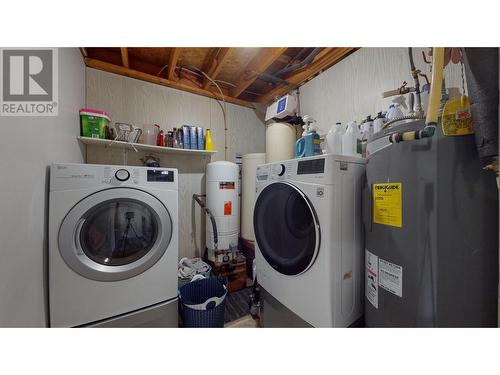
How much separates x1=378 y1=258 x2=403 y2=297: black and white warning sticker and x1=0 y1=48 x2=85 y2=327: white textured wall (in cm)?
128

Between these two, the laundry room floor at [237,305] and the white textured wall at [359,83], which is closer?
the white textured wall at [359,83]

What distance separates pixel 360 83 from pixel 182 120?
1541 mm

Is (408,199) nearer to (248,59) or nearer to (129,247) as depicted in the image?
(129,247)

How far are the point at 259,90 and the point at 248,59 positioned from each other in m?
0.49

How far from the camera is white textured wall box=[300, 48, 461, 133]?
1.08 metres

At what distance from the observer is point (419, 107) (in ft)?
2.28

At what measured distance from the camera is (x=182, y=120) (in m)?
1.80

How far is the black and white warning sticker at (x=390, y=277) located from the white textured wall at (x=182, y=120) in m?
1.54

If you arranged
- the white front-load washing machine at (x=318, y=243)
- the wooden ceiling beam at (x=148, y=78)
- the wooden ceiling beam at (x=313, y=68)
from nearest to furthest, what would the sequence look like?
the white front-load washing machine at (x=318, y=243), the wooden ceiling beam at (x=313, y=68), the wooden ceiling beam at (x=148, y=78)

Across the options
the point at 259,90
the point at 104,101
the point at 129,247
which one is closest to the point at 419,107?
the point at 129,247

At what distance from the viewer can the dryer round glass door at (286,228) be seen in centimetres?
80

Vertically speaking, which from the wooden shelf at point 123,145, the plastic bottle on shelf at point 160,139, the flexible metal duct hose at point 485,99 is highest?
the plastic bottle on shelf at point 160,139

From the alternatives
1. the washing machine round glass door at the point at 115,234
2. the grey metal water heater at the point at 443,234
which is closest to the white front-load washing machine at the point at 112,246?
the washing machine round glass door at the point at 115,234

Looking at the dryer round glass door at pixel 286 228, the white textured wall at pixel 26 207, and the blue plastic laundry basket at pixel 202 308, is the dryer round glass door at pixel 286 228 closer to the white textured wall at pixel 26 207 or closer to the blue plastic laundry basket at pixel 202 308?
the blue plastic laundry basket at pixel 202 308
